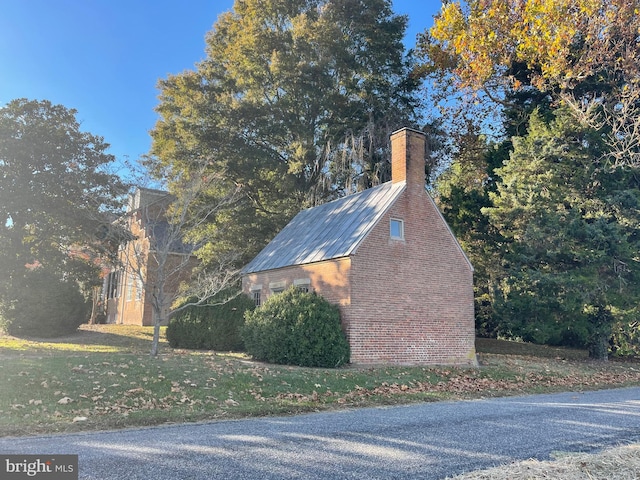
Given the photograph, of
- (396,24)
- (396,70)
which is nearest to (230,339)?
(396,70)

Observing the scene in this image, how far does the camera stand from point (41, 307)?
947 inches

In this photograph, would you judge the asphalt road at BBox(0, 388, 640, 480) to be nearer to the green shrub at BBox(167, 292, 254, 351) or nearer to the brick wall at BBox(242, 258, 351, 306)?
the brick wall at BBox(242, 258, 351, 306)

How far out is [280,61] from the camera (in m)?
25.9

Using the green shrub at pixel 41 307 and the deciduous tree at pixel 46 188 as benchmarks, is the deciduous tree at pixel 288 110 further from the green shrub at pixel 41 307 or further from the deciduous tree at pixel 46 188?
the green shrub at pixel 41 307

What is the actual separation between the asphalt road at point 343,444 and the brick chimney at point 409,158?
10161 mm

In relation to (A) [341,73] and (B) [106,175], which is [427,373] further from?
(A) [341,73]

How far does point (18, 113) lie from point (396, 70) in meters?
19.3

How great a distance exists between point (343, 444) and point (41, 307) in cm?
2266

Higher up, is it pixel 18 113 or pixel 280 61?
pixel 280 61

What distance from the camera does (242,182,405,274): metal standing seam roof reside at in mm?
16516

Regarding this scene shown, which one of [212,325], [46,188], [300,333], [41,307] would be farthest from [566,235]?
[41,307]

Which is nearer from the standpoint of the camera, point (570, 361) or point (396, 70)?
point (570, 361)

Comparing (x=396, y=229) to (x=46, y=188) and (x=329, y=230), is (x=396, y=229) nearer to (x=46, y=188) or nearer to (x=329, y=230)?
(x=329, y=230)

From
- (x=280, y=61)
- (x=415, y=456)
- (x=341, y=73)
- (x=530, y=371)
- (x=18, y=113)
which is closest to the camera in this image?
(x=415, y=456)
